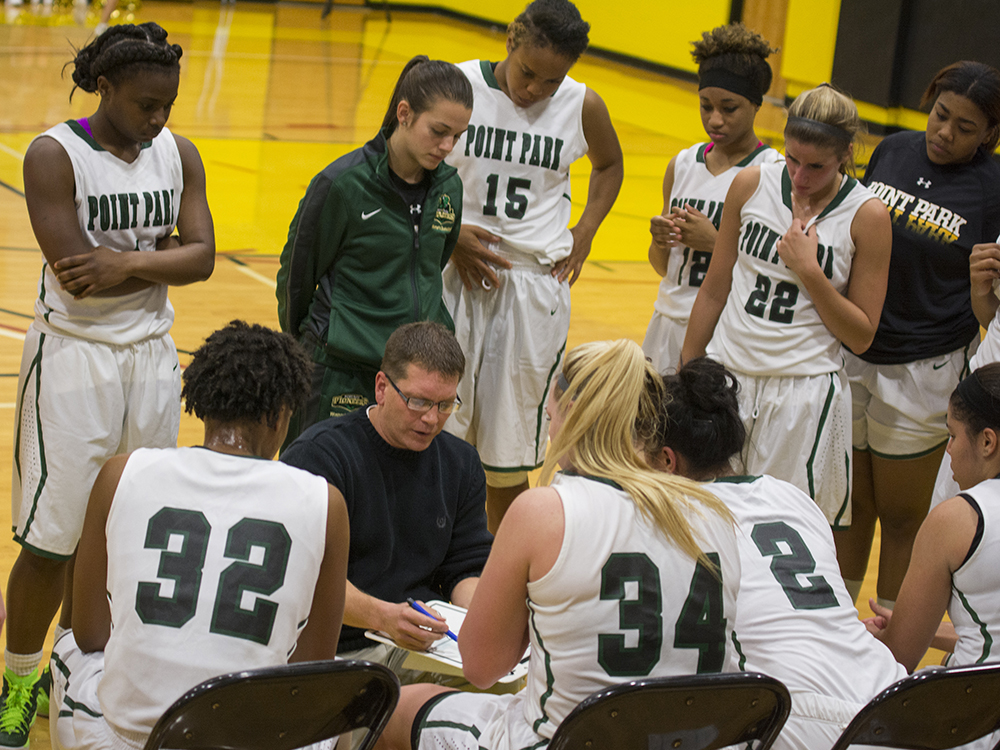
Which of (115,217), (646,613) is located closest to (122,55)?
(115,217)

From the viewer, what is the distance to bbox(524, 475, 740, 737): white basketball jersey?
214 cm

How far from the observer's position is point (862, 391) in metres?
4.04

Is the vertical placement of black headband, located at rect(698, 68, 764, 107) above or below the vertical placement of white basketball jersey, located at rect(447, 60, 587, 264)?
above

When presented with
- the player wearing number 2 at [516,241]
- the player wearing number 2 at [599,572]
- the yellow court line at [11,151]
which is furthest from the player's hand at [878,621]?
the yellow court line at [11,151]

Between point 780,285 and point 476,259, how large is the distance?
46.3 inches

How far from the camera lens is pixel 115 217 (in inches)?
125

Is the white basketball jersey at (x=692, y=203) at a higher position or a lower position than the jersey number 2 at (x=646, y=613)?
higher

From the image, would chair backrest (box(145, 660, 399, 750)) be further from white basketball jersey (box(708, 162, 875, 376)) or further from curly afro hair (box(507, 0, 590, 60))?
curly afro hair (box(507, 0, 590, 60))

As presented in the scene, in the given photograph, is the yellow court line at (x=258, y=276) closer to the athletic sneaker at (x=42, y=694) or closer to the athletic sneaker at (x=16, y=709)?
the athletic sneaker at (x=42, y=694)

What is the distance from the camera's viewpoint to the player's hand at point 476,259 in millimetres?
4195

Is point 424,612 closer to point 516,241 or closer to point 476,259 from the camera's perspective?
point 476,259

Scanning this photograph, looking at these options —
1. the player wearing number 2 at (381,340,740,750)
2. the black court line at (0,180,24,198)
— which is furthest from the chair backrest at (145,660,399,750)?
the black court line at (0,180,24,198)

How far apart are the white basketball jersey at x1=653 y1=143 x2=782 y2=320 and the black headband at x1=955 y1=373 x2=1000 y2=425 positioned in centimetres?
161

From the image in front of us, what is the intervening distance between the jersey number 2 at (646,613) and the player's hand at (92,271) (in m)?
1.71
